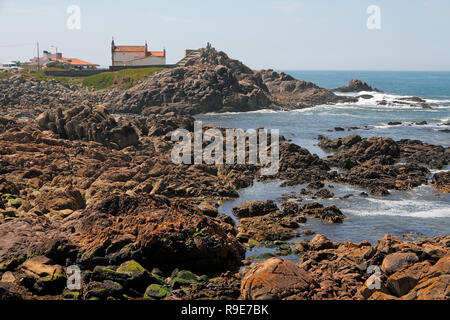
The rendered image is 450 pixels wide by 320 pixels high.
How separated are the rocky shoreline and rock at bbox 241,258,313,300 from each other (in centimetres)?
6

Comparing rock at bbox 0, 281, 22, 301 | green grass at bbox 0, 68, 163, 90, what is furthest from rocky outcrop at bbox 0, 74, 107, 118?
rock at bbox 0, 281, 22, 301

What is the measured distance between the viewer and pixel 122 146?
6038 centimetres

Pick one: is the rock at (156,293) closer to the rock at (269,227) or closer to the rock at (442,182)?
the rock at (269,227)

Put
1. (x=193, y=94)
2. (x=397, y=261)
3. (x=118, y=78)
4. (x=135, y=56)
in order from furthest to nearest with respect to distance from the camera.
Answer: (x=135, y=56), (x=118, y=78), (x=193, y=94), (x=397, y=261)

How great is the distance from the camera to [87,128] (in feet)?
196

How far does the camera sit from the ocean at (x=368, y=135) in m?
36.1

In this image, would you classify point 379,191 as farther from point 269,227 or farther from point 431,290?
point 431,290

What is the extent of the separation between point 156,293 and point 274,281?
5.77 meters

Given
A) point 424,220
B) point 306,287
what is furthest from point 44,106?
point 306,287

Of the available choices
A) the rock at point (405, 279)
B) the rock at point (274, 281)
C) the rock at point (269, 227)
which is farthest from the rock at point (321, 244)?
the rock at point (405, 279)

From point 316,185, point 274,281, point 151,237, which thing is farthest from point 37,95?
point 274,281

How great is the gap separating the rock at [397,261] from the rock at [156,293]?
10.9 meters

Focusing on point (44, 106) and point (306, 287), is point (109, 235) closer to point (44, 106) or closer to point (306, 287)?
point (306, 287)

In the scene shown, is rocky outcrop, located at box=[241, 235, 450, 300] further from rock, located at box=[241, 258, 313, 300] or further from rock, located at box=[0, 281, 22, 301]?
rock, located at box=[0, 281, 22, 301]
